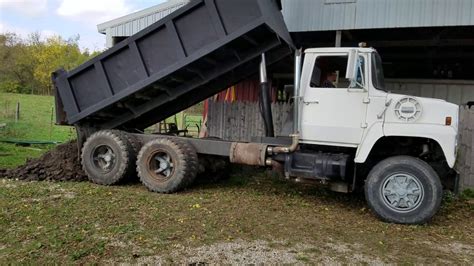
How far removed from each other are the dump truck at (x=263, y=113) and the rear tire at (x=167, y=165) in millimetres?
18

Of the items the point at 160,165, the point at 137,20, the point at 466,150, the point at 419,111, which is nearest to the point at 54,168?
the point at 160,165

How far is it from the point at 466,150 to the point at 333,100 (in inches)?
148

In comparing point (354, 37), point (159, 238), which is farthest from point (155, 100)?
point (354, 37)

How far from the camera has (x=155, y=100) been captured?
821cm

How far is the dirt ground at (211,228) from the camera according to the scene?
14.5 ft

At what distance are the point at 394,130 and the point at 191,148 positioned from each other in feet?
11.0

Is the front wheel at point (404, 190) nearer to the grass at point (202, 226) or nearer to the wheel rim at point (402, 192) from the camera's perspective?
the wheel rim at point (402, 192)

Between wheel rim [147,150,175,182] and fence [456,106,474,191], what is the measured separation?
18.2ft

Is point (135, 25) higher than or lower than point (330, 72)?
higher

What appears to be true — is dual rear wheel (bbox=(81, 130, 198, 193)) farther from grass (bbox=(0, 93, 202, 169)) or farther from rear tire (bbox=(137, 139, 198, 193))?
grass (bbox=(0, 93, 202, 169))

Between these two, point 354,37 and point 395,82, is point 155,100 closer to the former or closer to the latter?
point 354,37

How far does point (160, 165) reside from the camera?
7.54m

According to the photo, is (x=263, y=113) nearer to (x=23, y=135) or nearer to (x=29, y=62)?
(x=23, y=135)

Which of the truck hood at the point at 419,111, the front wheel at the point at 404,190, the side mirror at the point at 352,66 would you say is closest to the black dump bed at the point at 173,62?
the side mirror at the point at 352,66
